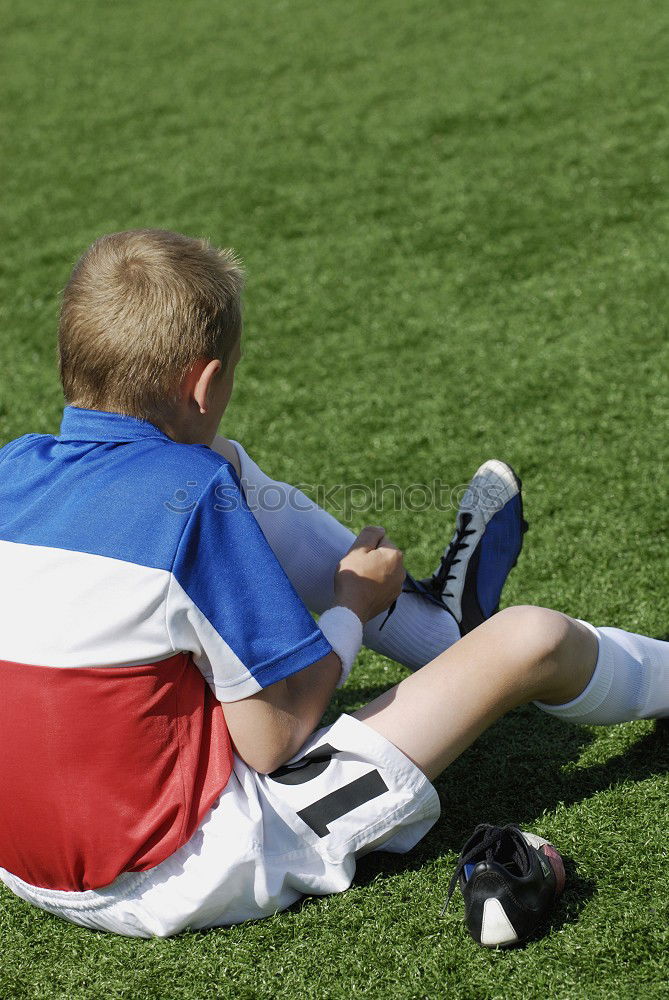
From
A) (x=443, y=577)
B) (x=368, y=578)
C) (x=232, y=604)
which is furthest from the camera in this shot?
(x=443, y=577)

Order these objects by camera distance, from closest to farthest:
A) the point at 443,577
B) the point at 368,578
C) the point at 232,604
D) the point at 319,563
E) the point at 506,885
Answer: the point at 232,604, the point at 506,885, the point at 368,578, the point at 319,563, the point at 443,577

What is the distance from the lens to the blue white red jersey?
154 cm

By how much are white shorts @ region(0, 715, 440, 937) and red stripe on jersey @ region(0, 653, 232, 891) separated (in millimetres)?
44

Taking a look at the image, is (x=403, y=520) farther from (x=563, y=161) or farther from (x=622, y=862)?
(x=563, y=161)

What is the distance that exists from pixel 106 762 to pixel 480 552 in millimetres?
1107

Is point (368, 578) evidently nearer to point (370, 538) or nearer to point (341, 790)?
point (370, 538)

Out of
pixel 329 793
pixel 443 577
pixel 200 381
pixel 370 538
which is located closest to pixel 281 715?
pixel 329 793

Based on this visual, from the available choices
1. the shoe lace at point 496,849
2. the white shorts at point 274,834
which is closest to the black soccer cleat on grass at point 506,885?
the shoe lace at point 496,849

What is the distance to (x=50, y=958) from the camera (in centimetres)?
180

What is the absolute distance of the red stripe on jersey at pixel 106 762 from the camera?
1.57 metres

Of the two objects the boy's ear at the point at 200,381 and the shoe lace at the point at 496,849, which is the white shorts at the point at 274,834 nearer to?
the shoe lace at the point at 496,849

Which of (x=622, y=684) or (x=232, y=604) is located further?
(x=622, y=684)

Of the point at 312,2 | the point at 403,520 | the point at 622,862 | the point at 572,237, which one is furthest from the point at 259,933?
the point at 312,2

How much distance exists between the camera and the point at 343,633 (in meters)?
1.74
